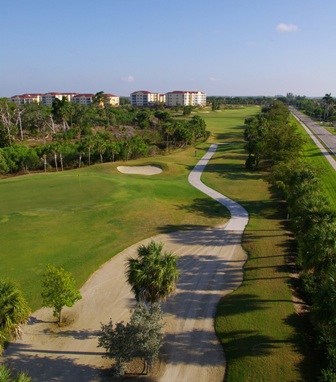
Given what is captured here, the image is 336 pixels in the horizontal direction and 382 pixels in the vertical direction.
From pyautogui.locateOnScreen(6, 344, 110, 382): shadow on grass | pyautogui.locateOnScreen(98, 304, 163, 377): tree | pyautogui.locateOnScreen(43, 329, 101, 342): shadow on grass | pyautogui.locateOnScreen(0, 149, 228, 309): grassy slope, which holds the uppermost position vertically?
pyautogui.locateOnScreen(98, 304, 163, 377): tree

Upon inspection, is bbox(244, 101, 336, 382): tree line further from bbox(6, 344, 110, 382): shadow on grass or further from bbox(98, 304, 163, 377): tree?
bbox(6, 344, 110, 382): shadow on grass

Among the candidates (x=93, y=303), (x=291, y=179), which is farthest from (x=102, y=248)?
(x=291, y=179)

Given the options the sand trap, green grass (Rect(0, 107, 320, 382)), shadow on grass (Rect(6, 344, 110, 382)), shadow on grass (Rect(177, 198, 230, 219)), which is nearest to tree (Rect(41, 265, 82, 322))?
shadow on grass (Rect(6, 344, 110, 382))

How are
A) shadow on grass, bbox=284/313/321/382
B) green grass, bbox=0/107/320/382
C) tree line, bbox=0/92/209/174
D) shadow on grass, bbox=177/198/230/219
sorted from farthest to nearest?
tree line, bbox=0/92/209/174 → shadow on grass, bbox=177/198/230/219 → green grass, bbox=0/107/320/382 → shadow on grass, bbox=284/313/321/382

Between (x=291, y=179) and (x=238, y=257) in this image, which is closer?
(x=238, y=257)

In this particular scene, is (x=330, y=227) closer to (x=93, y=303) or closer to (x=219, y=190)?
(x=93, y=303)

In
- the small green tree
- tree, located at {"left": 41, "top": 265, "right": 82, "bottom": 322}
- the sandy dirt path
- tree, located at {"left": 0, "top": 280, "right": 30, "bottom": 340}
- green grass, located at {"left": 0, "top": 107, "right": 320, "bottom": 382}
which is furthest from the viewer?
tree, located at {"left": 41, "top": 265, "right": 82, "bottom": 322}

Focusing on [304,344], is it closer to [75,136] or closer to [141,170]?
[141,170]
